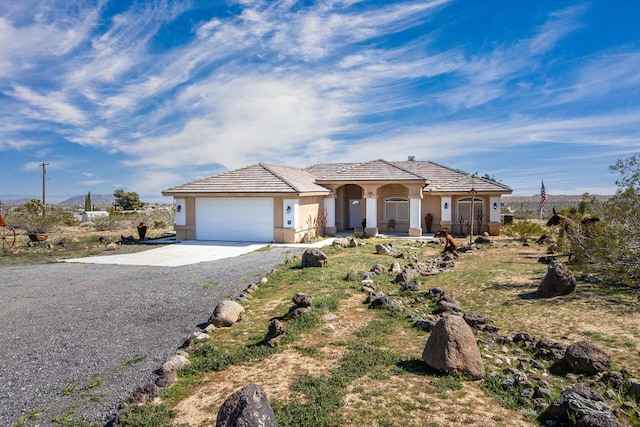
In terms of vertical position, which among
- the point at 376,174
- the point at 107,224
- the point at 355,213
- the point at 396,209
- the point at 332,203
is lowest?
the point at 107,224

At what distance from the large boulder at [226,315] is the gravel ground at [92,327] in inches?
18.5

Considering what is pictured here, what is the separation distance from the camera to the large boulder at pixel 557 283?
10648mm

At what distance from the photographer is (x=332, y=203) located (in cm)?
2788

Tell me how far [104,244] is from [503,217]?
1154 inches

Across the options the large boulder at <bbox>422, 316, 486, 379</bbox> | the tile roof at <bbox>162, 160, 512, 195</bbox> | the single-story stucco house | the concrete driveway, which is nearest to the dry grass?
the large boulder at <bbox>422, 316, 486, 379</bbox>

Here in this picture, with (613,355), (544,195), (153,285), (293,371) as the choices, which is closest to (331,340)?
(293,371)

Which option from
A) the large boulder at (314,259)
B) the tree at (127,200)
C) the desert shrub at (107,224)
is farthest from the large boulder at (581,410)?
the tree at (127,200)

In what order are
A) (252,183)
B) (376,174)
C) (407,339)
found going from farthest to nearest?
(376,174) → (252,183) → (407,339)

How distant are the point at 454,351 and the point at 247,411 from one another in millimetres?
3294

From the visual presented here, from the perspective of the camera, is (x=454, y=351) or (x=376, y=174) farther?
(x=376, y=174)

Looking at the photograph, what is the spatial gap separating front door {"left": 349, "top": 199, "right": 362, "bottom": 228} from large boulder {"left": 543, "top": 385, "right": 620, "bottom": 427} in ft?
84.2

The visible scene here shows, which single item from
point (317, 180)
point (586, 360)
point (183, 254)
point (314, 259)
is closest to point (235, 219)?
point (183, 254)

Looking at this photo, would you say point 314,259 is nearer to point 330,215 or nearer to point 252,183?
point 252,183

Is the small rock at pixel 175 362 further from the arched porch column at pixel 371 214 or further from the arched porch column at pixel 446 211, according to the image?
the arched porch column at pixel 446 211
